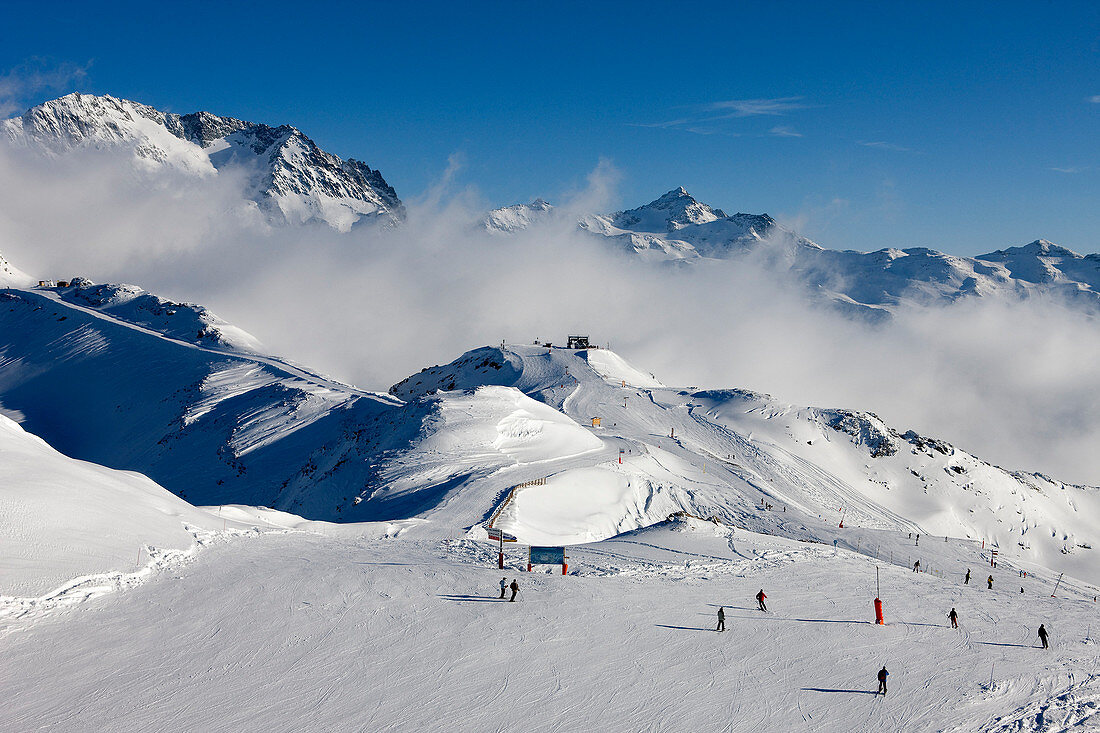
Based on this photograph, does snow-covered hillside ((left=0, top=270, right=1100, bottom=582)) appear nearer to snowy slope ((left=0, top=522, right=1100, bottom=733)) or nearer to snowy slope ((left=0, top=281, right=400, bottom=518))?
snowy slope ((left=0, top=281, right=400, bottom=518))

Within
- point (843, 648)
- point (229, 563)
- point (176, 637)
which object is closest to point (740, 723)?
point (843, 648)

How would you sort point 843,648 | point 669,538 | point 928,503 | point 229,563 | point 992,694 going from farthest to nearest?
point 928,503 < point 669,538 < point 229,563 < point 843,648 < point 992,694

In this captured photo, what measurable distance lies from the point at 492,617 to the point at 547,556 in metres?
6.28

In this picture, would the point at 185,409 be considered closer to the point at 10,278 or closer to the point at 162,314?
the point at 162,314

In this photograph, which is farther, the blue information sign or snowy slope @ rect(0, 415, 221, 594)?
the blue information sign

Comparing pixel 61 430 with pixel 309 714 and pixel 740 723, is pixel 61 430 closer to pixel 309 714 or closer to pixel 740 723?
pixel 309 714

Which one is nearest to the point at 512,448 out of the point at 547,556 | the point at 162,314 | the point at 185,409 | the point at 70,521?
the point at 547,556

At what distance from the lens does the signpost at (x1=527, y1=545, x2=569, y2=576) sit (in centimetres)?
3034

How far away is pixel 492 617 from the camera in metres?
24.6

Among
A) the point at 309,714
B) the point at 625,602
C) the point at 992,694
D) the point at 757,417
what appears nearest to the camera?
the point at 309,714

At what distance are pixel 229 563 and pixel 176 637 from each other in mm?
8334

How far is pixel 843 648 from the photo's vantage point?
23.5 m

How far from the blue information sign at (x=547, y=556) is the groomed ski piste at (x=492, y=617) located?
67 cm

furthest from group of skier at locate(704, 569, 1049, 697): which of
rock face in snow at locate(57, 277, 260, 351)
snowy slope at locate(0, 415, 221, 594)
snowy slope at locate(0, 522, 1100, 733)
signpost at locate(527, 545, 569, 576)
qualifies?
rock face in snow at locate(57, 277, 260, 351)
